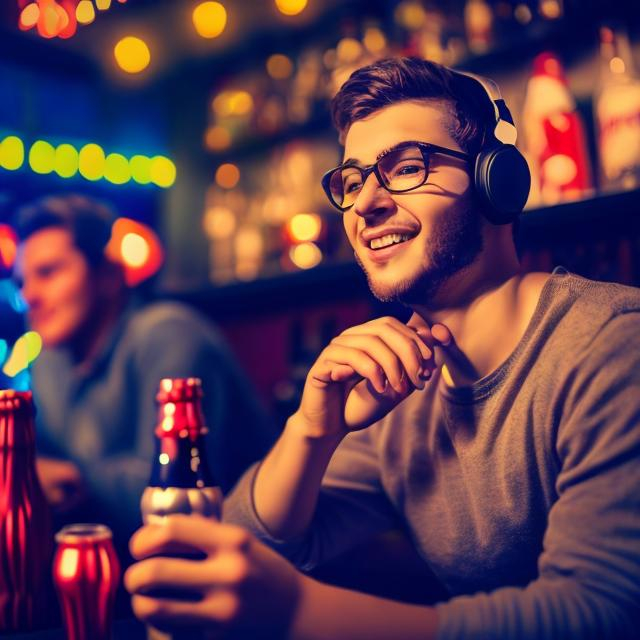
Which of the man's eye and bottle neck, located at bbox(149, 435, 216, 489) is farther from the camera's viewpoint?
the man's eye

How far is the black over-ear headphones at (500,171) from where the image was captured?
0.69 meters

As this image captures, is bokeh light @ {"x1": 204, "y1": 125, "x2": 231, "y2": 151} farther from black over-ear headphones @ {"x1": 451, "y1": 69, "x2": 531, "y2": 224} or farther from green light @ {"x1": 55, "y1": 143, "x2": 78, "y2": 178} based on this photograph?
black over-ear headphones @ {"x1": 451, "y1": 69, "x2": 531, "y2": 224}

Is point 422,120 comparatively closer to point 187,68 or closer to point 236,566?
point 236,566

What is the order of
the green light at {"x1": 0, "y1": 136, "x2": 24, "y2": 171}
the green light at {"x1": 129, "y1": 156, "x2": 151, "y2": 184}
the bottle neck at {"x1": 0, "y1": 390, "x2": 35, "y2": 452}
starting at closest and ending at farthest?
1. the bottle neck at {"x1": 0, "y1": 390, "x2": 35, "y2": 452}
2. the green light at {"x1": 0, "y1": 136, "x2": 24, "y2": 171}
3. the green light at {"x1": 129, "y1": 156, "x2": 151, "y2": 184}

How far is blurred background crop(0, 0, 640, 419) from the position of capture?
106 cm

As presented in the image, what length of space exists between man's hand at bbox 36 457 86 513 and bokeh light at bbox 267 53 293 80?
138 centimetres

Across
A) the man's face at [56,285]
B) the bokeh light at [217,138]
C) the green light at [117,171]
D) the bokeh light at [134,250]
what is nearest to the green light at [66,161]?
the green light at [117,171]

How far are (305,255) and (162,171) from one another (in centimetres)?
115

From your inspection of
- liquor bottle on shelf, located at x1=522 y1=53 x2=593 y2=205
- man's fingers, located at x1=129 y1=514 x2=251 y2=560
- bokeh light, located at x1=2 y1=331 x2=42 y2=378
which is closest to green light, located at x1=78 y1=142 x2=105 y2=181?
bokeh light, located at x1=2 y1=331 x2=42 y2=378

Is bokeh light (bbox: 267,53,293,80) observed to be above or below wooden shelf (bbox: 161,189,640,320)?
above

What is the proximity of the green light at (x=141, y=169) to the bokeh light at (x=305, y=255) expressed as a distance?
1112 millimetres

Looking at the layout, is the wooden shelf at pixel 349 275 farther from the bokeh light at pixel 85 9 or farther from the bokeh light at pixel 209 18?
the bokeh light at pixel 209 18

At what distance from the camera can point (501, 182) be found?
0.69m

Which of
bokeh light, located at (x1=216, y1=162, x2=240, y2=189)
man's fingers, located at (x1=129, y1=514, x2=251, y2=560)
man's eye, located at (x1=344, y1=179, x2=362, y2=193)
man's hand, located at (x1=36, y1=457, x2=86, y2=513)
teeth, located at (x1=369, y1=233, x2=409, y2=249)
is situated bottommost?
man's hand, located at (x1=36, y1=457, x2=86, y2=513)
